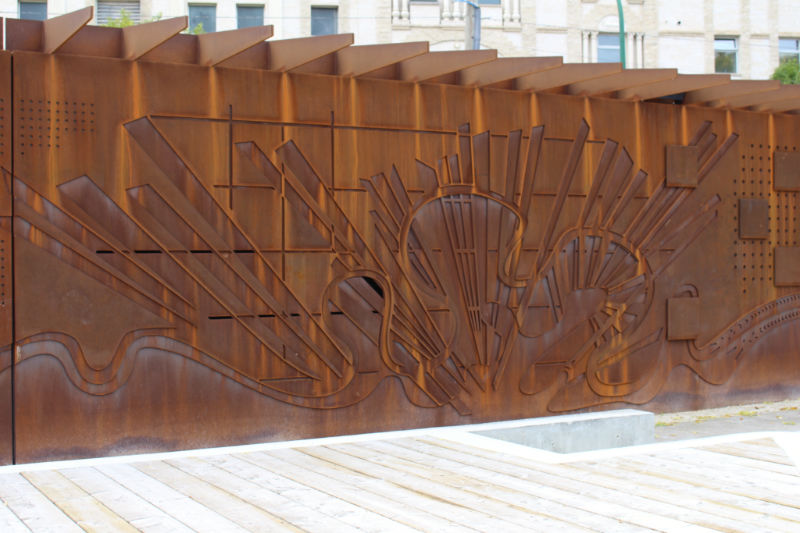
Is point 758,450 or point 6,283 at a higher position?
point 6,283

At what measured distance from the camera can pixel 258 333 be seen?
8352 millimetres

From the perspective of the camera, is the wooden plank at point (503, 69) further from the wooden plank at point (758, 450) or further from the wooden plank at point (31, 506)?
the wooden plank at point (31, 506)

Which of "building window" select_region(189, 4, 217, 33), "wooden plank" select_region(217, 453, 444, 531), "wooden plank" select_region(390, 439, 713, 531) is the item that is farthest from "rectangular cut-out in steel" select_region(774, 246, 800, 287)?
"building window" select_region(189, 4, 217, 33)

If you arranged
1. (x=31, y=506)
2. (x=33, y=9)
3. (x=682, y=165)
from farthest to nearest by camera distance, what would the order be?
(x=33, y=9), (x=682, y=165), (x=31, y=506)

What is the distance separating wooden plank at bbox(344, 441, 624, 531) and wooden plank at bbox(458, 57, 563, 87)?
383 centimetres

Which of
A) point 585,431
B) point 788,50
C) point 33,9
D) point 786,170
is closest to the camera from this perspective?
point 585,431

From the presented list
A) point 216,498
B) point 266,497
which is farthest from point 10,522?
point 266,497

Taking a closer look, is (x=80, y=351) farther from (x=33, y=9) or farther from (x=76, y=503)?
→ (x=33, y=9)

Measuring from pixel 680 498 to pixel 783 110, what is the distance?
7410 millimetres

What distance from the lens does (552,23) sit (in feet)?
105

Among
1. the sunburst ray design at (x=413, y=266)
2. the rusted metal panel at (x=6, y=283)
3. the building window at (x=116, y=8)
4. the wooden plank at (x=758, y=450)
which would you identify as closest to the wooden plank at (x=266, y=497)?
the rusted metal panel at (x=6, y=283)

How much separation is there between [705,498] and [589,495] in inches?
21.6

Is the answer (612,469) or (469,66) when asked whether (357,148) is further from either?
(612,469)

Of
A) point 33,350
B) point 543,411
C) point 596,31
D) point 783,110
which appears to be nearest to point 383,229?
point 543,411
